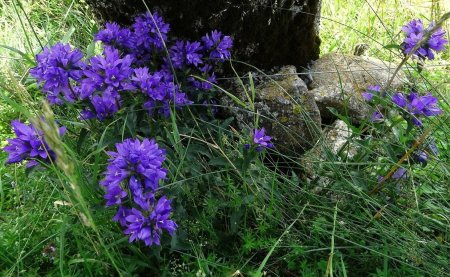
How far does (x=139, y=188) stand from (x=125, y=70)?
1.44 feet

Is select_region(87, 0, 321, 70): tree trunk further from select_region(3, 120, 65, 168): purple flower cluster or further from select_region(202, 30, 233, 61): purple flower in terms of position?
select_region(3, 120, 65, 168): purple flower cluster

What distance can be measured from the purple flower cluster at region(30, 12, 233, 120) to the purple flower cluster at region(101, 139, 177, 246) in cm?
29

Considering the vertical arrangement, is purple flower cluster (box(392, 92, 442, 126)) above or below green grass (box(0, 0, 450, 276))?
above

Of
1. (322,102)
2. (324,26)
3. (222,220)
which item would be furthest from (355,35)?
(222,220)

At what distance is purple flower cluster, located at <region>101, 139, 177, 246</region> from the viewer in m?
1.43

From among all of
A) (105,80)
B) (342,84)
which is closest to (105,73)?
(105,80)

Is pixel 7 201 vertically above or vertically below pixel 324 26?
below

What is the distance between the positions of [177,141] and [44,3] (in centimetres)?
266

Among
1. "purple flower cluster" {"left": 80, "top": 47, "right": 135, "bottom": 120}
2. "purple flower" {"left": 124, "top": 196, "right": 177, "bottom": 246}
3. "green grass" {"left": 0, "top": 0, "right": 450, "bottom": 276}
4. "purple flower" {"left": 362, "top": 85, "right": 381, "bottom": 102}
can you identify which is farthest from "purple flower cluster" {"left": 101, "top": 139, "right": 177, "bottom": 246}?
"purple flower" {"left": 362, "top": 85, "right": 381, "bottom": 102}

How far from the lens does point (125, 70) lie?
1.69 metres

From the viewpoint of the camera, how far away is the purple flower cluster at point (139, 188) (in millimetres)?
1435

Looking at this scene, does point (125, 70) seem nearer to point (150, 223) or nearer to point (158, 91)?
point (158, 91)

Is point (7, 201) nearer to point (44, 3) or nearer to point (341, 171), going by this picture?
point (341, 171)

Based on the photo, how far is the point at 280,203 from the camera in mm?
1942
